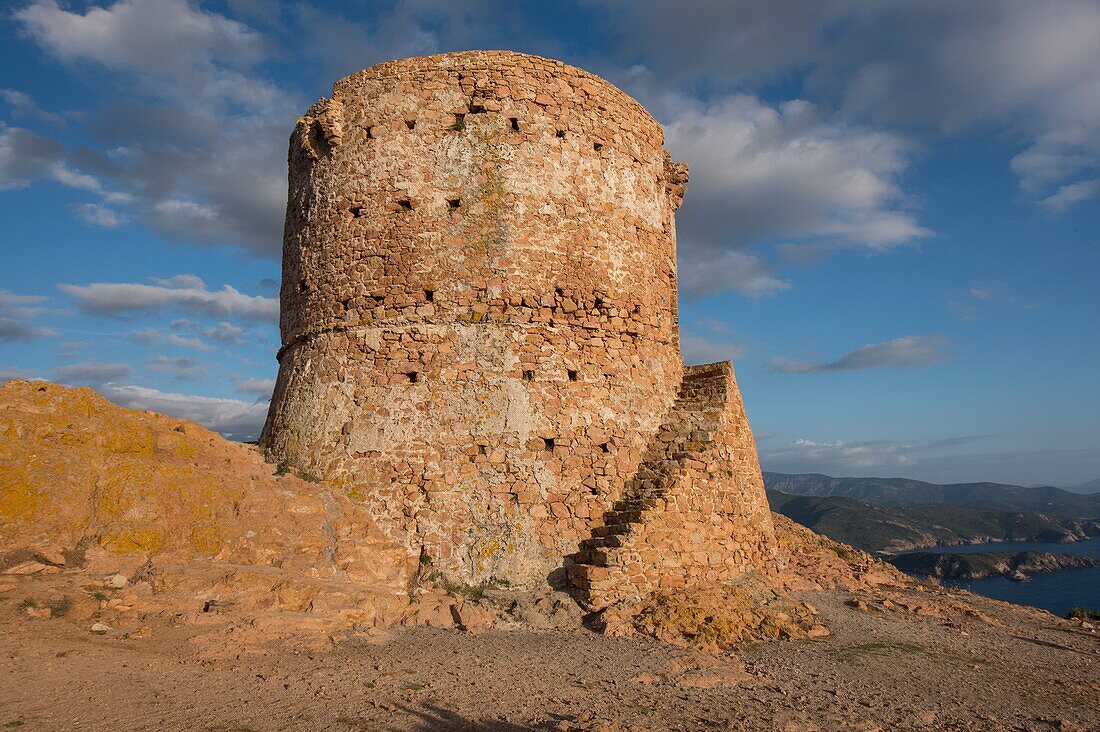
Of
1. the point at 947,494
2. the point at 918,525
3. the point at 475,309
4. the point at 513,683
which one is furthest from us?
the point at 947,494

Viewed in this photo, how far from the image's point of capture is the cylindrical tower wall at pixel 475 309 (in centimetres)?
976

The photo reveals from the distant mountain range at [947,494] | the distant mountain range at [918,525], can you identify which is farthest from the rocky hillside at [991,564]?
the distant mountain range at [947,494]

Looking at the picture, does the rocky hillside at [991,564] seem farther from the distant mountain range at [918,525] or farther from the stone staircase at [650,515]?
the stone staircase at [650,515]

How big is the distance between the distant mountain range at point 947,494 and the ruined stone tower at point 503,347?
98890 millimetres

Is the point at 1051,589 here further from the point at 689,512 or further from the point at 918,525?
the point at 689,512

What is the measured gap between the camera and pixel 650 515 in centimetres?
946

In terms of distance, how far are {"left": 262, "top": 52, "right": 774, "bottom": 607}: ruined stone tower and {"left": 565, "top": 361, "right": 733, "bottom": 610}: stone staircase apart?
3cm

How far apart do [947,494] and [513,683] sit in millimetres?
152045

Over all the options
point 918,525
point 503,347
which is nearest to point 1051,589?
point 918,525

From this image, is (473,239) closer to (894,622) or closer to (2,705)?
(2,705)

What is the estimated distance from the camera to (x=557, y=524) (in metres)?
9.65

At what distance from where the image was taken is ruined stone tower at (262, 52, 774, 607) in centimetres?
962

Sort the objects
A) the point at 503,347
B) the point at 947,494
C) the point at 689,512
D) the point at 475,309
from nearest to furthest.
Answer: the point at 689,512
the point at 503,347
the point at 475,309
the point at 947,494

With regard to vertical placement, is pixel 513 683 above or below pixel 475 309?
below
